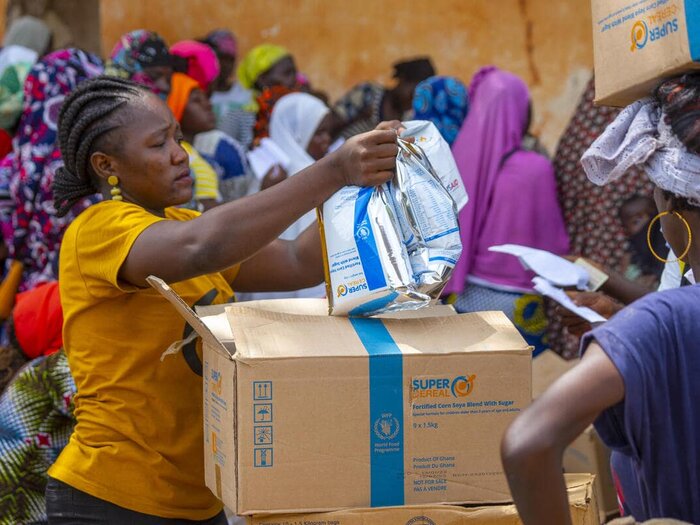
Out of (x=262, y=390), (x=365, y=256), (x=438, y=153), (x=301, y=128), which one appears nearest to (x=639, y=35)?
(x=438, y=153)

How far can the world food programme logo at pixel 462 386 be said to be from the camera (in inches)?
84.4

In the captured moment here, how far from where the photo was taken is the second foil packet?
7.20 ft

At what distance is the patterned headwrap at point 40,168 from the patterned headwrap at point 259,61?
6.05 feet

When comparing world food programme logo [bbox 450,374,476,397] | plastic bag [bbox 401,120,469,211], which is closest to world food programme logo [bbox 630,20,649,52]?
plastic bag [bbox 401,120,469,211]

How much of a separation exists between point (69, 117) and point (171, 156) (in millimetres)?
294

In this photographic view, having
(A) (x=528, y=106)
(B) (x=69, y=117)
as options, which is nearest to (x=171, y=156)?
(B) (x=69, y=117)

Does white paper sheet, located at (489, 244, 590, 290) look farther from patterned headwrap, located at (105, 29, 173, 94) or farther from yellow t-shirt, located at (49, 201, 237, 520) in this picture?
patterned headwrap, located at (105, 29, 173, 94)

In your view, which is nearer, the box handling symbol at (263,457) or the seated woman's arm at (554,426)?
the seated woman's arm at (554,426)

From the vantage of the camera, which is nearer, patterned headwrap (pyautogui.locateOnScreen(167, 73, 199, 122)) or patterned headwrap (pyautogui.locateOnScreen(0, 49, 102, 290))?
patterned headwrap (pyautogui.locateOnScreen(0, 49, 102, 290))

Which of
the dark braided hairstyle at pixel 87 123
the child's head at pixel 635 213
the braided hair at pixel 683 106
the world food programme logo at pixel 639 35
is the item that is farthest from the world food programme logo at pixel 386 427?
the child's head at pixel 635 213

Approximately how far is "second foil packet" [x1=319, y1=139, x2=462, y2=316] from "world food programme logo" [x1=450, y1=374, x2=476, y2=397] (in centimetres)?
19

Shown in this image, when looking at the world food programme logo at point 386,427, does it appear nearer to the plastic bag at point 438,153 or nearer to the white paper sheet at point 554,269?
the plastic bag at point 438,153

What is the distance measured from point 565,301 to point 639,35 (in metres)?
1.23

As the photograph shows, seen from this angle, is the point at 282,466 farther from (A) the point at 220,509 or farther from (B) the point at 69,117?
(B) the point at 69,117
